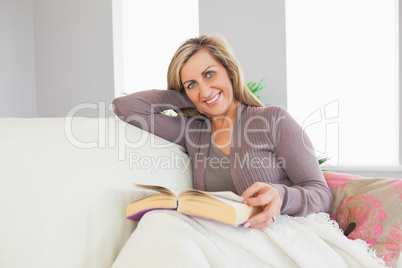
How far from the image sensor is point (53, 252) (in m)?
0.72

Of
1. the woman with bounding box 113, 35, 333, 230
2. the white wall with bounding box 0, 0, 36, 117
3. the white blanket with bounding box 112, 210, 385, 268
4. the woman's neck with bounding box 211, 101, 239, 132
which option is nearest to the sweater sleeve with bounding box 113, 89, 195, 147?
the woman with bounding box 113, 35, 333, 230

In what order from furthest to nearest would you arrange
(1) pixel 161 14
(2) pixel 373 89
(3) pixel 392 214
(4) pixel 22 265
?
(1) pixel 161 14, (2) pixel 373 89, (3) pixel 392 214, (4) pixel 22 265

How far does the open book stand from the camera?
27.7 inches

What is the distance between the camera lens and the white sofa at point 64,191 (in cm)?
71

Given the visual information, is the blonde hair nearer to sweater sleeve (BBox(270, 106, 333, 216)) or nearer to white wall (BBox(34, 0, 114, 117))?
sweater sleeve (BBox(270, 106, 333, 216))

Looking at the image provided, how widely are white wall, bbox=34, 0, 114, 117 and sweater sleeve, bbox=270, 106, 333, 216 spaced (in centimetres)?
266

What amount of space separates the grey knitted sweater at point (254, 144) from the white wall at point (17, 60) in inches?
111

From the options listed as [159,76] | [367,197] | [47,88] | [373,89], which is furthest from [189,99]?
[47,88]

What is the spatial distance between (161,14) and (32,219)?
3.52 metres

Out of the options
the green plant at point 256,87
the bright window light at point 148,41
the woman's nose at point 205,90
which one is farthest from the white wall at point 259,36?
the woman's nose at point 205,90

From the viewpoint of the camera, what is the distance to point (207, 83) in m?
1.27

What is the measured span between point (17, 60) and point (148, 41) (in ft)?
4.79

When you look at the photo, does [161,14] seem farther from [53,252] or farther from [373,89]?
[53,252]

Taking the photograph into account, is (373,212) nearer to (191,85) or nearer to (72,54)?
(191,85)
